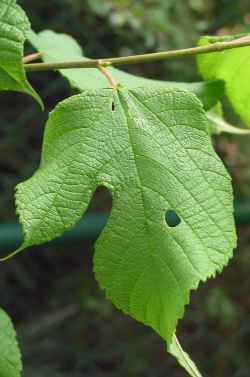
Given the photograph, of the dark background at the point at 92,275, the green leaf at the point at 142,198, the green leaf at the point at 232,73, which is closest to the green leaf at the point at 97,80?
the green leaf at the point at 232,73

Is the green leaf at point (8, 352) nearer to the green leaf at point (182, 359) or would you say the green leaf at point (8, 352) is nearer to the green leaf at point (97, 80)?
the green leaf at point (182, 359)

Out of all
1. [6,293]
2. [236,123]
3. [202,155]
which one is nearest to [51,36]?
[202,155]

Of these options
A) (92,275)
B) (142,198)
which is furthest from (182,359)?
(92,275)

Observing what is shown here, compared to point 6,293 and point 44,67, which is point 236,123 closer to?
point 6,293

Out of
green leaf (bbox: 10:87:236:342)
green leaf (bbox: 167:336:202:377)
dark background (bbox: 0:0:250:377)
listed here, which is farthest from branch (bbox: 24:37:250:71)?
dark background (bbox: 0:0:250:377)

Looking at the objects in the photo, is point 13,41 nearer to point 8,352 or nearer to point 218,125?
point 8,352
